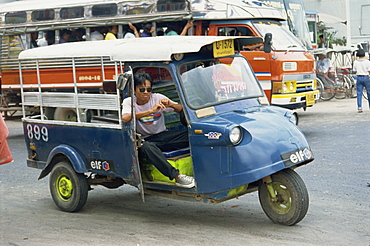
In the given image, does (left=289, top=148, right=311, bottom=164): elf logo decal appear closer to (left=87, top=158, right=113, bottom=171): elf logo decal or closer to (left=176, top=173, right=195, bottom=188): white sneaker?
(left=176, top=173, right=195, bottom=188): white sneaker

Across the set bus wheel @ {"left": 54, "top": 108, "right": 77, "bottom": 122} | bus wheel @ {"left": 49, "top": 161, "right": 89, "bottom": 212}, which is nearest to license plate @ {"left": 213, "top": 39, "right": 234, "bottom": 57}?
bus wheel @ {"left": 54, "top": 108, "right": 77, "bottom": 122}

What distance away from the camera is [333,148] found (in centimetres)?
1107

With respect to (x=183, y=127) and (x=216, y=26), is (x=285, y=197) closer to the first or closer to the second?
(x=183, y=127)

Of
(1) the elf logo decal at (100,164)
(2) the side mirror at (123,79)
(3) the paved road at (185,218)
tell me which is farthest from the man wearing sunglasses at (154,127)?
(3) the paved road at (185,218)

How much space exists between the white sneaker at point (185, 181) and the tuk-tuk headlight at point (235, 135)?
70cm

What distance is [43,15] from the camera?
48.7ft

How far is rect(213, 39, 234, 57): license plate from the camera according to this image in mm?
6445

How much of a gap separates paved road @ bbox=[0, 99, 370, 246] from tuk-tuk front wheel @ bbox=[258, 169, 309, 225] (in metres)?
0.13

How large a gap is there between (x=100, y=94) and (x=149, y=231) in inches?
68.9

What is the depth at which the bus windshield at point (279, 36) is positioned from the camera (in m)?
13.4

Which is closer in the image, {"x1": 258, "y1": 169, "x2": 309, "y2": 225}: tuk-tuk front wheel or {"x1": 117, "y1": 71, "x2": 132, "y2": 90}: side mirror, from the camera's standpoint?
{"x1": 258, "y1": 169, "x2": 309, "y2": 225}: tuk-tuk front wheel

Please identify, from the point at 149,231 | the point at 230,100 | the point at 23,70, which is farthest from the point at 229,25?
the point at 149,231

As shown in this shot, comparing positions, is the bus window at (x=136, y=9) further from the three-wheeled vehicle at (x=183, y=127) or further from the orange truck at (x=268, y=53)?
the three-wheeled vehicle at (x=183, y=127)

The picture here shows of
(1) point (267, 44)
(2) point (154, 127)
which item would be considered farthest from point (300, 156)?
(1) point (267, 44)
